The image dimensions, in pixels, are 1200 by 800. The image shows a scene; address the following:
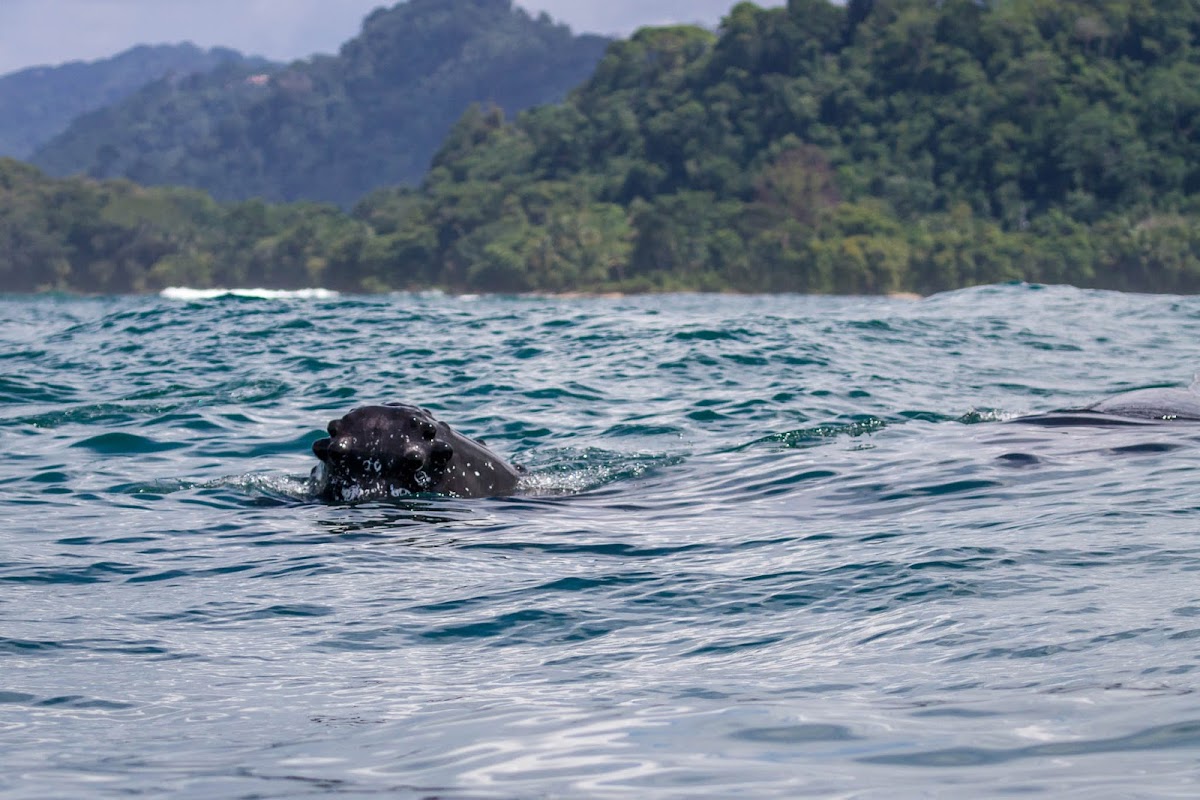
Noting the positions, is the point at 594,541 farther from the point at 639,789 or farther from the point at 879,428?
the point at 879,428

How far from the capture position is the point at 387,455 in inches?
319

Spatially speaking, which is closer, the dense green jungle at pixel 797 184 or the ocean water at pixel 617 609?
the ocean water at pixel 617 609

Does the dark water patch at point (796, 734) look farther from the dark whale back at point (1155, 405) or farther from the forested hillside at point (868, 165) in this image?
the forested hillside at point (868, 165)

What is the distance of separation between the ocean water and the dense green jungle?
6939cm

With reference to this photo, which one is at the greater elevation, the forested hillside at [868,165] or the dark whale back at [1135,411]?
the forested hillside at [868,165]

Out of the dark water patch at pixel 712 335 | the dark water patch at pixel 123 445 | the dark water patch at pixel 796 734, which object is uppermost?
the dark water patch at pixel 712 335

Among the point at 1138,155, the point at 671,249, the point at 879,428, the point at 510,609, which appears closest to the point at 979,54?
the point at 1138,155

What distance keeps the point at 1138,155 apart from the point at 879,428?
76.1 metres

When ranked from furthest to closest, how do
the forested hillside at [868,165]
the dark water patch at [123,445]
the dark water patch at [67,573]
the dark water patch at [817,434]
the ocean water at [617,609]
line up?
the forested hillside at [868,165]
the dark water patch at [123,445]
the dark water patch at [817,434]
the dark water patch at [67,573]
the ocean water at [617,609]

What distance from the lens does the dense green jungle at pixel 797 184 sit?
8056cm

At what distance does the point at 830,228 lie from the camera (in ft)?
279

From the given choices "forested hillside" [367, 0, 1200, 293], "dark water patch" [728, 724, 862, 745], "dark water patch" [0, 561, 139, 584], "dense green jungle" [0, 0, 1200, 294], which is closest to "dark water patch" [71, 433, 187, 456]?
"dark water patch" [0, 561, 139, 584]

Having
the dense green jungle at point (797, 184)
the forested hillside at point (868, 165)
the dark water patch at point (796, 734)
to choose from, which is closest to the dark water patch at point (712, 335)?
the dark water patch at point (796, 734)

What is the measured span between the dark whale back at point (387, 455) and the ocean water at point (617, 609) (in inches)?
9.2
